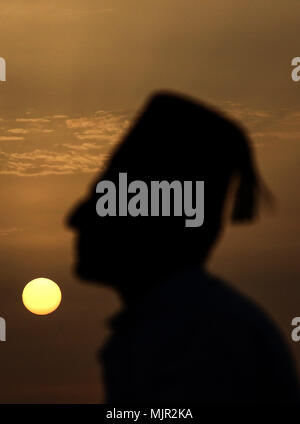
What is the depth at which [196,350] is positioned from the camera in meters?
1.38

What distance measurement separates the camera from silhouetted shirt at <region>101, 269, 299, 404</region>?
4.36ft

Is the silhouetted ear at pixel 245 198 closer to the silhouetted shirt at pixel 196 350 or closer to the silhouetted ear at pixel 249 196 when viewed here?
the silhouetted ear at pixel 249 196

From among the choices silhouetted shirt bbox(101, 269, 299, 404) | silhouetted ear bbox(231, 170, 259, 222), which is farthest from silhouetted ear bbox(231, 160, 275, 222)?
silhouetted shirt bbox(101, 269, 299, 404)

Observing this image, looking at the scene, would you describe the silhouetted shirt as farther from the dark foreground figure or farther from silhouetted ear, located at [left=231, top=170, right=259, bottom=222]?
silhouetted ear, located at [left=231, top=170, right=259, bottom=222]

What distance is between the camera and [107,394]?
4.92 feet

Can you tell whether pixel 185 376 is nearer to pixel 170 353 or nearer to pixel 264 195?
pixel 170 353

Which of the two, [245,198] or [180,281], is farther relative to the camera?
[245,198]

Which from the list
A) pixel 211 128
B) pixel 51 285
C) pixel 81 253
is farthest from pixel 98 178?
pixel 51 285

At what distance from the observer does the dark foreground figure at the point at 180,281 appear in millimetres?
1340

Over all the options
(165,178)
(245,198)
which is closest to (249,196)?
(245,198)

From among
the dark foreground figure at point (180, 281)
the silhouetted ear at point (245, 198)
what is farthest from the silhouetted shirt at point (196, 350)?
the silhouetted ear at point (245, 198)

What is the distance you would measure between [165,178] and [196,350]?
0.41 m

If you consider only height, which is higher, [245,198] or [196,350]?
[245,198]

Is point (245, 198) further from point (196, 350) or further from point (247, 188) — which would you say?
point (196, 350)
